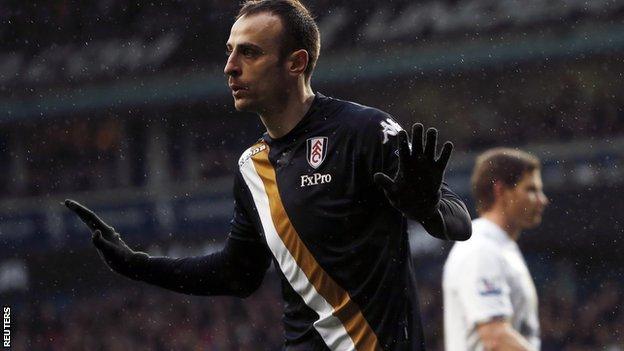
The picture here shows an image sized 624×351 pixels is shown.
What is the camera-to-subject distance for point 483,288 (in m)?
5.11

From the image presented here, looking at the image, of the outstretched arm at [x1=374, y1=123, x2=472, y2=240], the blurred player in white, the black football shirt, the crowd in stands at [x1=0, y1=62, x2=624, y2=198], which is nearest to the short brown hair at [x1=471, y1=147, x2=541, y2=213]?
the blurred player in white

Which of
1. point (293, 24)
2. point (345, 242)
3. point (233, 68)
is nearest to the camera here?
point (345, 242)

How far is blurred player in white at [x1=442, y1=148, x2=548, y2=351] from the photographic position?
16.8 ft

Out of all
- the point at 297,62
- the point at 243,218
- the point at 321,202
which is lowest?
the point at 243,218

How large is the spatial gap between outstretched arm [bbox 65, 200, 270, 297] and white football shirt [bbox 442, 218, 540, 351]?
1701 mm

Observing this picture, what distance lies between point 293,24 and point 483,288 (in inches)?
78.2

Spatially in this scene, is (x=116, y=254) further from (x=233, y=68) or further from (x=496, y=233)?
(x=496, y=233)

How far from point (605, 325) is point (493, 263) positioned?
8812 millimetres

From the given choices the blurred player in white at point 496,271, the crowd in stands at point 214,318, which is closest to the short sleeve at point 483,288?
the blurred player in white at point 496,271

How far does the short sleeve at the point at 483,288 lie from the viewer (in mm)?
5109

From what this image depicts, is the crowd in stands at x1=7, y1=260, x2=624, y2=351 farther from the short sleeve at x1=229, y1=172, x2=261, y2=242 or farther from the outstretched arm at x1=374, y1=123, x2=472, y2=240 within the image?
the outstretched arm at x1=374, y1=123, x2=472, y2=240

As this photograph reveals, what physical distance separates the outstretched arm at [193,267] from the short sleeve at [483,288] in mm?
1687

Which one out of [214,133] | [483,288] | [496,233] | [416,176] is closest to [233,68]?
[416,176]

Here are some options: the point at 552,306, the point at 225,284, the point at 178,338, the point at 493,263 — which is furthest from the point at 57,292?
the point at 225,284
